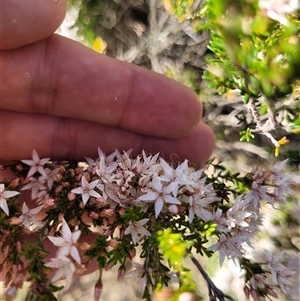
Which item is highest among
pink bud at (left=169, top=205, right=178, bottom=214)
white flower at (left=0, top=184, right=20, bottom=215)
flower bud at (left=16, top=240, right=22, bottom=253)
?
pink bud at (left=169, top=205, right=178, bottom=214)

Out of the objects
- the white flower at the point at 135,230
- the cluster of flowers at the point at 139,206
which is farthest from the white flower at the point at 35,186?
the white flower at the point at 135,230

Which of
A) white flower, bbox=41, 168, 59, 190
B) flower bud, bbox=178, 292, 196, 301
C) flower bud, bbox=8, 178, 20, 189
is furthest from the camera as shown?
white flower, bbox=41, 168, 59, 190

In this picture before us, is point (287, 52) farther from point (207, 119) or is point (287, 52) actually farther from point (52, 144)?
point (207, 119)

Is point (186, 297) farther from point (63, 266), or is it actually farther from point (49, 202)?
point (49, 202)

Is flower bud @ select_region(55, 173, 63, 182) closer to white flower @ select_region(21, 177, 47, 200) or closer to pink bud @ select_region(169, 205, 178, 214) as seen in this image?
white flower @ select_region(21, 177, 47, 200)

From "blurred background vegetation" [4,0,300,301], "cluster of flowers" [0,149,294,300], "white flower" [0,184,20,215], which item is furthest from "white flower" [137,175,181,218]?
"blurred background vegetation" [4,0,300,301]

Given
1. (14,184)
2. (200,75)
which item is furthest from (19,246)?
(200,75)
